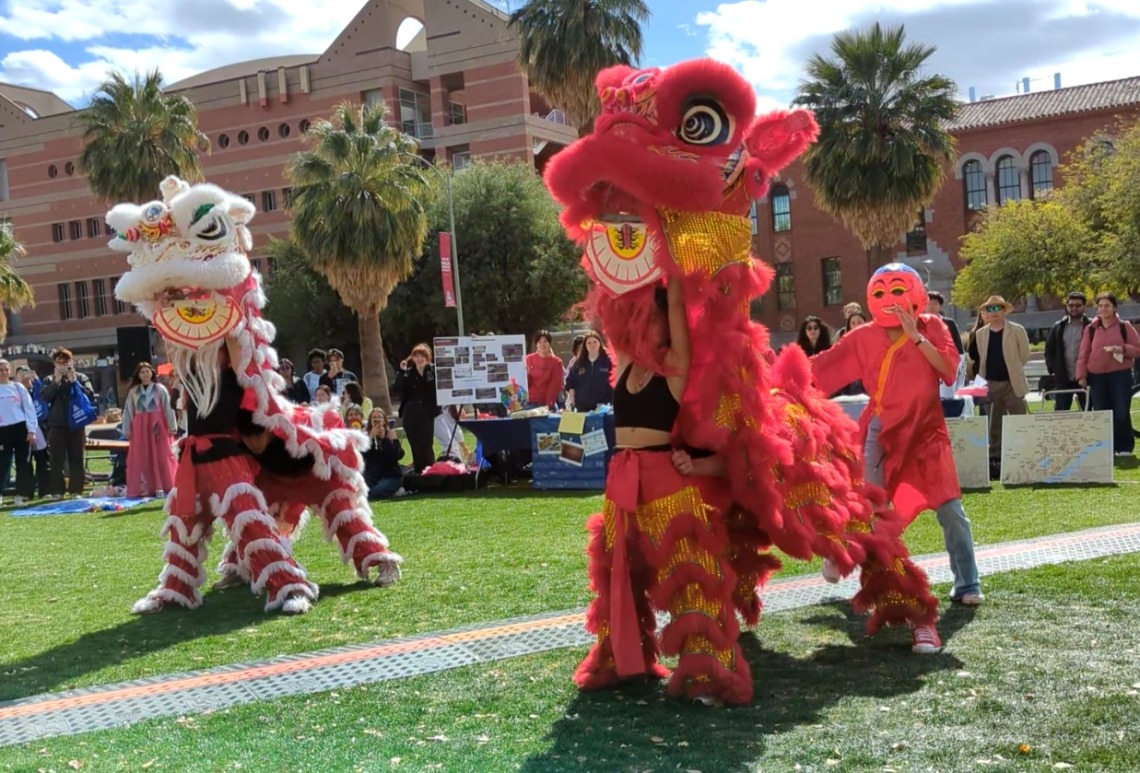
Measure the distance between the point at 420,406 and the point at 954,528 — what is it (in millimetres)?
8998

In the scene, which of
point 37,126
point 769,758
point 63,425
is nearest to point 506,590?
point 769,758

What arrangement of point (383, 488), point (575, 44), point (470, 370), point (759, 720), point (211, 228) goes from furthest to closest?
point (575, 44), point (470, 370), point (383, 488), point (211, 228), point (759, 720)

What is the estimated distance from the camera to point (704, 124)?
14.1 ft

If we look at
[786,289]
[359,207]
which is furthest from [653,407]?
[786,289]

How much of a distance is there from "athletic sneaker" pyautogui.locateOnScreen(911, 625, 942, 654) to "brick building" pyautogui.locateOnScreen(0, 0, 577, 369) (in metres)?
35.0

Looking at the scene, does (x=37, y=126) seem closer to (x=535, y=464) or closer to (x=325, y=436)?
(x=535, y=464)

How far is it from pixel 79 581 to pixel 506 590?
370cm

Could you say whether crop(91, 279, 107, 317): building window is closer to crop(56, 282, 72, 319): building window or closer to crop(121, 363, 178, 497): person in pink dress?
crop(56, 282, 72, 319): building window

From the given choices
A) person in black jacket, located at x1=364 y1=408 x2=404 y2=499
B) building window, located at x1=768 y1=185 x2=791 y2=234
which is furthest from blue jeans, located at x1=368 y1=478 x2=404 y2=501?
building window, located at x1=768 y1=185 x2=791 y2=234

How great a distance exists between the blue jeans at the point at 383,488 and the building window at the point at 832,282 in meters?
34.6

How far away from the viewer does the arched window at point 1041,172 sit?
41.6 m

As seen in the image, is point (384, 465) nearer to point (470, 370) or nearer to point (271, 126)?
point (470, 370)

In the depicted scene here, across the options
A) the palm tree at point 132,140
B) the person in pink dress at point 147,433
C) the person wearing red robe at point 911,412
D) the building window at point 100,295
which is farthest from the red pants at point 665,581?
the building window at point 100,295

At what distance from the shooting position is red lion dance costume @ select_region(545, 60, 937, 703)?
4.12 meters
